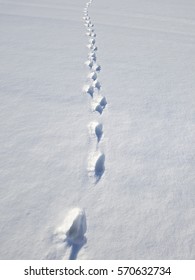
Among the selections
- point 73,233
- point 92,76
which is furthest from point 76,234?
point 92,76

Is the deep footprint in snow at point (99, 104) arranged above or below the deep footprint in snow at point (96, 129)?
above

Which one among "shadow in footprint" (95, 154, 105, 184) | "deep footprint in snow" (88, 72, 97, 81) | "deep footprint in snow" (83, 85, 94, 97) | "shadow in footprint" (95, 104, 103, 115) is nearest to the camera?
"shadow in footprint" (95, 154, 105, 184)

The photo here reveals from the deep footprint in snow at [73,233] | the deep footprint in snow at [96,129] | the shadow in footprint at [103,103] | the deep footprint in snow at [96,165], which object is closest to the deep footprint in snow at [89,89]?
the shadow in footprint at [103,103]

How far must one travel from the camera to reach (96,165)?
162 centimetres

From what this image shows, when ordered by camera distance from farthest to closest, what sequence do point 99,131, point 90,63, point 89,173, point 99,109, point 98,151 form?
point 90,63 → point 99,109 → point 99,131 → point 98,151 → point 89,173

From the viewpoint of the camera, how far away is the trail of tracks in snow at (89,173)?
4.05 feet

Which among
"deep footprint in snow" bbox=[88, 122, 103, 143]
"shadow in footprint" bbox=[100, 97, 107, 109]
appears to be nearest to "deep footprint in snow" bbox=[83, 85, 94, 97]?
"shadow in footprint" bbox=[100, 97, 107, 109]

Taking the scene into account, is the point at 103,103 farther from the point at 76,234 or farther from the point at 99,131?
the point at 76,234

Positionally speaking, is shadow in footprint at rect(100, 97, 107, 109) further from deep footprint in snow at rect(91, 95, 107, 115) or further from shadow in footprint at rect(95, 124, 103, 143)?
shadow in footprint at rect(95, 124, 103, 143)

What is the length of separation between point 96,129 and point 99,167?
340 mm

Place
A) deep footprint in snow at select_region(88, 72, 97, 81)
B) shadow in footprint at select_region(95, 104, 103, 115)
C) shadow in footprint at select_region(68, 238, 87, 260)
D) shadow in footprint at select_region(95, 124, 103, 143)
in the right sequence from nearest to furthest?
shadow in footprint at select_region(68, 238, 87, 260), shadow in footprint at select_region(95, 124, 103, 143), shadow in footprint at select_region(95, 104, 103, 115), deep footprint in snow at select_region(88, 72, 97, 81)

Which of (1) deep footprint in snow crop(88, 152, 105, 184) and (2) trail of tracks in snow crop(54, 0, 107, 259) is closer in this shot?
(2) trail of tracks in snow crop(54, 0, 107, 259)

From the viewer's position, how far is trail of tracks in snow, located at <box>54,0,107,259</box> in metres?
1.23

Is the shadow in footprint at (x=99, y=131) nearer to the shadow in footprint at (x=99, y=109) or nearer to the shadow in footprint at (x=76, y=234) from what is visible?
the shadow in footprint at (x=99, y=109)
